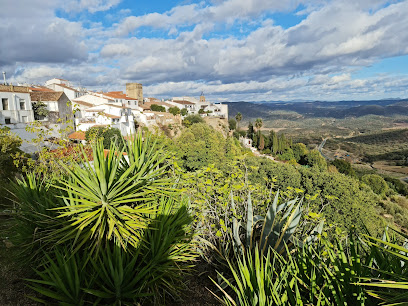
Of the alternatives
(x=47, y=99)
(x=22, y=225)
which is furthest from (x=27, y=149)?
(x=22, y=225)

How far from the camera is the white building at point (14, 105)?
22.3 meters

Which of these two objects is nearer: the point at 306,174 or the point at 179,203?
the point at 179,203

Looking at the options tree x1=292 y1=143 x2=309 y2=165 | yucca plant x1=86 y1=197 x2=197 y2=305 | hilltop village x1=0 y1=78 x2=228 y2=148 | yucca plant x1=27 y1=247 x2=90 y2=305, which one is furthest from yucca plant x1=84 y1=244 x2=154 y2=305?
tree x1=292 y1=143 x2=309 y2=165

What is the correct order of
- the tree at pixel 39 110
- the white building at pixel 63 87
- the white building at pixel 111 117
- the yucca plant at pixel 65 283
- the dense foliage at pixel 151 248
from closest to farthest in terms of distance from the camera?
the dense foliage at pixel 151 248 → the yucca plant at pixel 65 283 → the tree at pixel 39 110 → the white building at pixel 111 117 → the white building at pixel 63 87

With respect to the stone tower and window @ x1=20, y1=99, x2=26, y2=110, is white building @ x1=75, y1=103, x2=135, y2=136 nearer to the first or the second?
window @ x1=20, y1=99, x2=26, y2=110

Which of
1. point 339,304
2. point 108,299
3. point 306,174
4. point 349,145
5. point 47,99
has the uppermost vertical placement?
point 47,99

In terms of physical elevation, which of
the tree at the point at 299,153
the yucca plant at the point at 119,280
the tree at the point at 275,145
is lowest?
the tree at the point at 299,153

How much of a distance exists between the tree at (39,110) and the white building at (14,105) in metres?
1.19

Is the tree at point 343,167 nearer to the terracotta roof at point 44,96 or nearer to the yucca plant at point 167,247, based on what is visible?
the terracotta roof at point 44,96

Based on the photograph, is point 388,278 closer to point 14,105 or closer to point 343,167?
point 14,105

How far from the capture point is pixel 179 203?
4285 millimetres

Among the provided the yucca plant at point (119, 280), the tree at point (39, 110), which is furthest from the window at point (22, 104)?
the yucca plant at point (119, 280)

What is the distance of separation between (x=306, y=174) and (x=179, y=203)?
1690 cm

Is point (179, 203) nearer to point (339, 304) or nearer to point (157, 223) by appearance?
point (157, 223)
